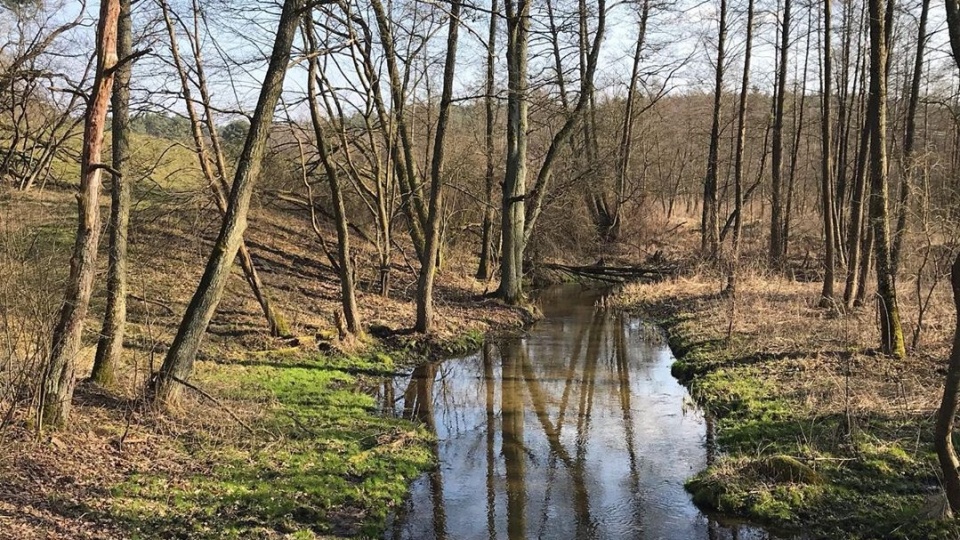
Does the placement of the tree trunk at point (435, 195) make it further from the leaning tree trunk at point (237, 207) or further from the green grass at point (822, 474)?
the green grass at point (822, 474)

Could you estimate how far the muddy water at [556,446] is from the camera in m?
6.84

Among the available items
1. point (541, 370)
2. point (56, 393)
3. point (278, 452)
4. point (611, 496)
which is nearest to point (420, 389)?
point (541, 370)

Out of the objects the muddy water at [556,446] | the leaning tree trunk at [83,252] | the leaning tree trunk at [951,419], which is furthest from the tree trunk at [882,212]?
the leaning tree trunk at [83,252]

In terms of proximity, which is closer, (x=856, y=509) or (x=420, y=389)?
(x=856, y=509)

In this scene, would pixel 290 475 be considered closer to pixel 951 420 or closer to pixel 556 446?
pixel 556 446

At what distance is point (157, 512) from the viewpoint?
591cm

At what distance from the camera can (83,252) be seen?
6.75 metres

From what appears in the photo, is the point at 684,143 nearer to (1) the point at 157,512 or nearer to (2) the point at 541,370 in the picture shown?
(2) the point at 541,370

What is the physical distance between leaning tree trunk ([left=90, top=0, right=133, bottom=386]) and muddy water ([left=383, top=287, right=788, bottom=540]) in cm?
413

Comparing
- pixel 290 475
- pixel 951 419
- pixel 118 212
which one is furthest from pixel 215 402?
pixel 951 419

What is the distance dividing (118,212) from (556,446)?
6196mm

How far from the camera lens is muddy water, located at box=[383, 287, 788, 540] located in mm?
6836

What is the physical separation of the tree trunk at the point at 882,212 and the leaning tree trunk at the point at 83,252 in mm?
10828

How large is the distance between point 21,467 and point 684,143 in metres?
41.9
